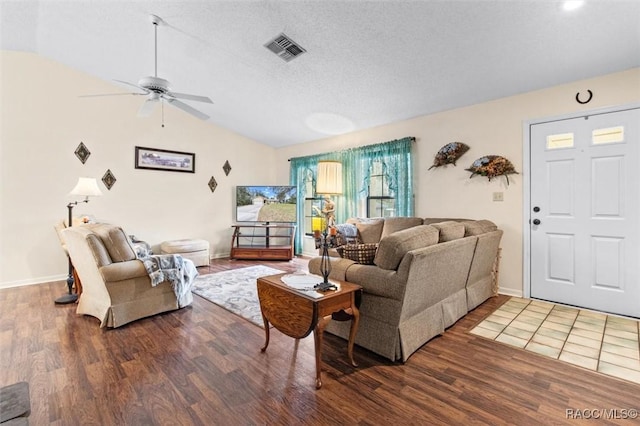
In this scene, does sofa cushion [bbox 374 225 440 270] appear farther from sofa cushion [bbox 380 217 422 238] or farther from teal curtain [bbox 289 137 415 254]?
teal curtain [bbox 289 137 415 254]

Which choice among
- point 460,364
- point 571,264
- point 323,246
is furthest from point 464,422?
point 571,264

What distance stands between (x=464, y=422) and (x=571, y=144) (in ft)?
10.5

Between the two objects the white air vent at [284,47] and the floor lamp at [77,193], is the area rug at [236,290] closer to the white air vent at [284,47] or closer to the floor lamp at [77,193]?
the floor lamp at [77,193]

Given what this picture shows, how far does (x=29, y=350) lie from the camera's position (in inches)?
93.4

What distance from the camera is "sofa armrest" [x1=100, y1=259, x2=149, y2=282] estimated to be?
273 centimetres

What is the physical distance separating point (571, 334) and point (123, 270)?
13.4 feet

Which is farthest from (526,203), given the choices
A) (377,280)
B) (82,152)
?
(82,152)

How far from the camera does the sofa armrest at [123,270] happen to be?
8.97 feet

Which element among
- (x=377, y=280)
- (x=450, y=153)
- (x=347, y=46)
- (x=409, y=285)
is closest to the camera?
(x=409, y=285)

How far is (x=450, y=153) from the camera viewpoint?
4090 mm

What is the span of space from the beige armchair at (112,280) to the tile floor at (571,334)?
10.3ft

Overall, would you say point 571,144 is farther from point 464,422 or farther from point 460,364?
point 464,422

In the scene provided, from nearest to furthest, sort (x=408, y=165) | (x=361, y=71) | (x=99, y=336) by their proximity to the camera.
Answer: (x=99, y=336) < (x=361, y=71) < (x=408, y=165)

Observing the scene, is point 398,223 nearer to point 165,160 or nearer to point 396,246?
point 396,246
